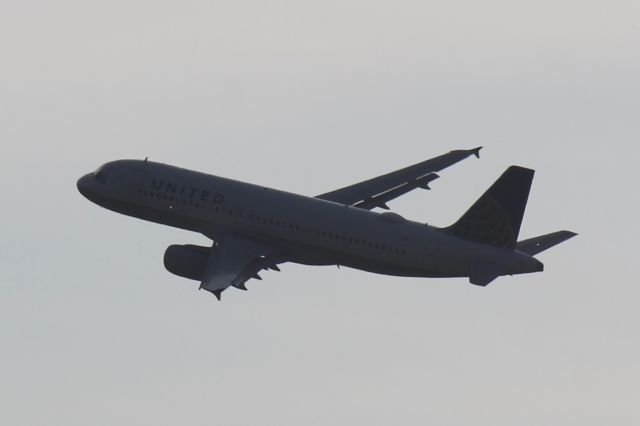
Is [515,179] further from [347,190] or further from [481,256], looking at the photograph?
[347,190]

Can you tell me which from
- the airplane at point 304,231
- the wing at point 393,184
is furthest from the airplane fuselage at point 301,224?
the wing at point 393,184

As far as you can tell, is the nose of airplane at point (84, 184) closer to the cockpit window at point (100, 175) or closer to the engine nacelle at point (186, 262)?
the cockpit window at point (100, 175)

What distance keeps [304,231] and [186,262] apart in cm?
862

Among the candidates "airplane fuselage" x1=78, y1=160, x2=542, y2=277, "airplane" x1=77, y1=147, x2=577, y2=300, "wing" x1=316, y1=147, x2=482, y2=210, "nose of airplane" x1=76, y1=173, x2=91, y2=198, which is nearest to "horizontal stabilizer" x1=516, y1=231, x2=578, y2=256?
"airplane" x1=77, y1=147, x2=577, y2=300

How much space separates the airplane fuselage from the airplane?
0.07 metres

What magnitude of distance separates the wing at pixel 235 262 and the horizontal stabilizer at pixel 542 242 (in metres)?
17.1

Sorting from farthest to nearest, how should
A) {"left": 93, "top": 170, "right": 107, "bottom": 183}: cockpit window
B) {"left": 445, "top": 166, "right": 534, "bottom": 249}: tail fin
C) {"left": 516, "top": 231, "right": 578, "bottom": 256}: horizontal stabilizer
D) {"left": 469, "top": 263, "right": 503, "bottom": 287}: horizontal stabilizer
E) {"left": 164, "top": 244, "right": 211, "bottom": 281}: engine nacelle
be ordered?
{"left": 93, "top": 170, "right": 107, "bottom": 183}: cockpit window → {"left": 164, "top": 244, "right": 211, "bottom": 281}: engine nacelle → {"left": 516, "top": 231, "right": 578, "bottom": 256}: horizontal stabilizer → {"left": 469, "top": 263, "right": 503, "bottom": 287}: horizontal stabilizer → {"left": 445, "top": 166, "right": 534, "bottom": 249}: tail fin

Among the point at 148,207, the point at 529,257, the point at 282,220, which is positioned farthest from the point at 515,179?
the point at 148,207

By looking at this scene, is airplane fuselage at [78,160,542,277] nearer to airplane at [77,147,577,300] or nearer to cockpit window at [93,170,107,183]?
airplane at [77,147,577,300]

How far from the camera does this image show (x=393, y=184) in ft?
449

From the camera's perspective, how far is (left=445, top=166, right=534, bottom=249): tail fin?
12119 centimetres

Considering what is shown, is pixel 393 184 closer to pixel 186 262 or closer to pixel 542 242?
pixel 542 242

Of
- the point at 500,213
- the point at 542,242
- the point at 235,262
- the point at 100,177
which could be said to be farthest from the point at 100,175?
the point at 542,242

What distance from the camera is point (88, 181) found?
13488 cm
